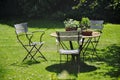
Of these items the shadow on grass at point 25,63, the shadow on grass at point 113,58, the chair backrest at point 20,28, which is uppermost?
the chair backrest at point 20,28

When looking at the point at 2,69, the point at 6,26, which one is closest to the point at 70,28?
the point at 2,69

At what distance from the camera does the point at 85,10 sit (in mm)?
21781

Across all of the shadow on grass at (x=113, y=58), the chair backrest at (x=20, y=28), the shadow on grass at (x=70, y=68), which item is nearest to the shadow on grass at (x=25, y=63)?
the shadow on grass at (x=70, y=68)

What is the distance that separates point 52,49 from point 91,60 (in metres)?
2.51

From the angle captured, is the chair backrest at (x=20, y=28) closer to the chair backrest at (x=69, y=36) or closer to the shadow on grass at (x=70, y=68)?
the shadow on grass at (x=70, y=68)

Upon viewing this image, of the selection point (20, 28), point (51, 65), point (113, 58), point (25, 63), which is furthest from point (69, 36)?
point (113, 58)

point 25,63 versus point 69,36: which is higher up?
point 69,36

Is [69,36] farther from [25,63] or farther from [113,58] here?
[113,58]

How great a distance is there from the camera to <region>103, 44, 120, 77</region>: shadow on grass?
845cm

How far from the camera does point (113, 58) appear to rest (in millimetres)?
10312

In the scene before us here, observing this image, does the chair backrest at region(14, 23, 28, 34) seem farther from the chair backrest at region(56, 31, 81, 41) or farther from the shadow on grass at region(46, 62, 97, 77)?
the chair backrest at region(56, 31, 81, 41)

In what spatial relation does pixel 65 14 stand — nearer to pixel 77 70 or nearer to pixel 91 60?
pixel 91 60

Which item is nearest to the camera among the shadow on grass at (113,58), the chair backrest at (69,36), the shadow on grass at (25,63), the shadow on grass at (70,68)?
the chair backrest at (69,36)

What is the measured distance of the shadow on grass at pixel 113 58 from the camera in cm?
845
